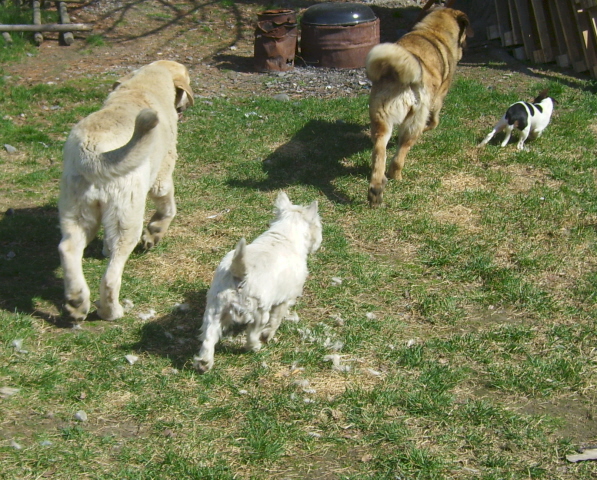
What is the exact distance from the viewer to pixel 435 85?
23.4ft

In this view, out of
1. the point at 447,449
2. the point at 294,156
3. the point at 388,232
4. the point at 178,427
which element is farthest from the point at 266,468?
the point at 294,156

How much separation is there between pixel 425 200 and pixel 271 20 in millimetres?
5420

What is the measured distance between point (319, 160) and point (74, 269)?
153 inches

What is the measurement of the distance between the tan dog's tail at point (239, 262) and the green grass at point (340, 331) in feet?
2.26

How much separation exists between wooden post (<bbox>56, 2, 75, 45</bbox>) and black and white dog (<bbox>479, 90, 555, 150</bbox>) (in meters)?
7.51

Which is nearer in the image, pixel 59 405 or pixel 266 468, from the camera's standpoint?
pixel 266 468

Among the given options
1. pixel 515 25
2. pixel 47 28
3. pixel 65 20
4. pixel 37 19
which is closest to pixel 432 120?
pixel 515 25

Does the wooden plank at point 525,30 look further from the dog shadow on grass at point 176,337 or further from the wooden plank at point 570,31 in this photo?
the dog shadow on grass at point 176,337

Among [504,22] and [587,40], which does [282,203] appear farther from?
[504,22]

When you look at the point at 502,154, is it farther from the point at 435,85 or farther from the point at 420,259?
the point at 420,259

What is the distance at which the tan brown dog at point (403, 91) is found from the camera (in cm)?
629

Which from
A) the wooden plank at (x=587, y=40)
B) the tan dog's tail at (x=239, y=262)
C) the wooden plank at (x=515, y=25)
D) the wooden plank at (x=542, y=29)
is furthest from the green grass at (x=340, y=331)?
the wooden plank at (x=515, y=25)

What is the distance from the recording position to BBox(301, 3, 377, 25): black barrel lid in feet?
35.0

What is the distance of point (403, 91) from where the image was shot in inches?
257
